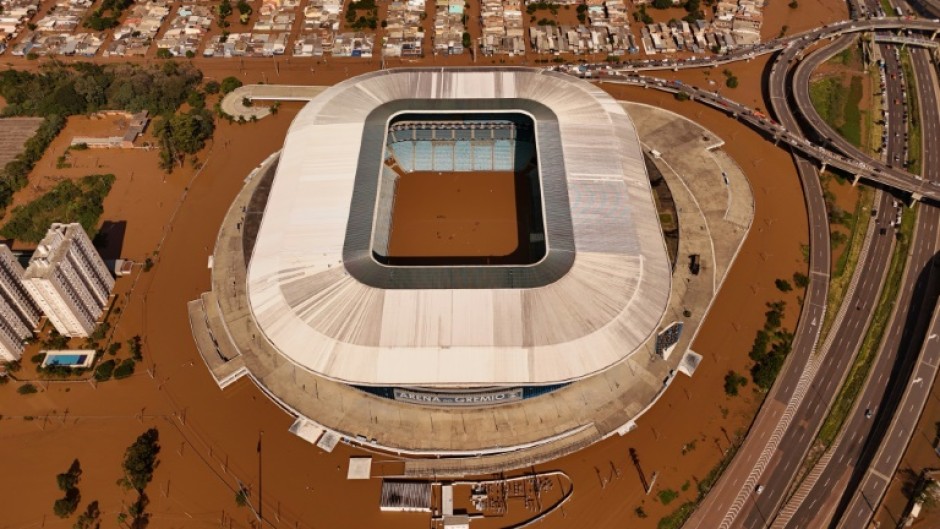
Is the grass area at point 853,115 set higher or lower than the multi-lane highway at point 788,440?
higher

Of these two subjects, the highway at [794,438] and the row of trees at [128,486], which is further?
the highway at [794,438]

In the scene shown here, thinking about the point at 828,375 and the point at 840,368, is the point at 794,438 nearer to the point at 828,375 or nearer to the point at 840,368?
the point at 828,375

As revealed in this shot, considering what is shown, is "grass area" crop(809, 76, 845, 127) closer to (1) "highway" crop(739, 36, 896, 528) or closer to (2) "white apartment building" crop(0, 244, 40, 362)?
(1) "highway" crop(739, 36, 896, 528)

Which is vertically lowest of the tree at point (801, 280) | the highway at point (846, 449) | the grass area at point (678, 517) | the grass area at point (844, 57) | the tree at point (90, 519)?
the tree at point (90, 519)

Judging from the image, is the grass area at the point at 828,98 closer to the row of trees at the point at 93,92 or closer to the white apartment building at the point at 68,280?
the row of trees at the point at 93,92

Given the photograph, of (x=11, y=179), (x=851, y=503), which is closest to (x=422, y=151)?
(x=11, y=179)

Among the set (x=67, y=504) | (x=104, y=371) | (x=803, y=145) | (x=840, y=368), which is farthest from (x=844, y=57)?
(x=67, y=504)

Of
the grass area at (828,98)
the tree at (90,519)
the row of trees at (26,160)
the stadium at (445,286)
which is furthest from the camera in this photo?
the grass area at (828,98)

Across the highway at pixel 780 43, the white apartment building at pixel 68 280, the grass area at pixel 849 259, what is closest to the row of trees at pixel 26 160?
the white apartment building at pixel 68 280
